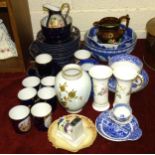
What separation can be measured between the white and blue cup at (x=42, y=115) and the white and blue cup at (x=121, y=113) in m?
0.19

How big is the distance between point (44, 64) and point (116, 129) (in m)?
0.32

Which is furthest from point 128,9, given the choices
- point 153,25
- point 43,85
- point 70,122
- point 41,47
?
point 70,122

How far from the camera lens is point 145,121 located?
0.91 metres

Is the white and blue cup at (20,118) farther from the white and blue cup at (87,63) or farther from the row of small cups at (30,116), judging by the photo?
the white and blue cup at (87,63)

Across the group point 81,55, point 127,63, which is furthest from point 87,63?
point 127,63

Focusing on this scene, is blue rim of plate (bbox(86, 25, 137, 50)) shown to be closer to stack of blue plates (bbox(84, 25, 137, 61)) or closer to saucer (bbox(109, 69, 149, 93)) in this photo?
stack of blue plates (bbox(84, 25, 137, 61))

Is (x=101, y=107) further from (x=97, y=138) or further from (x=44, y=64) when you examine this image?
(x=44, y=64)

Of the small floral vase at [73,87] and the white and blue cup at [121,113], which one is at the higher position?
the small floral vase at [73,87]

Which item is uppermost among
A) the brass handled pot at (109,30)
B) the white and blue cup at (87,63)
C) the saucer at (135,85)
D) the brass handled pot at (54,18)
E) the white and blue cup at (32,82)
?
the brass handled pot at (54,18)

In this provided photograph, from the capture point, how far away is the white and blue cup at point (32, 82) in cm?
99

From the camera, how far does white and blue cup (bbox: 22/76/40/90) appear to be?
3.25ft

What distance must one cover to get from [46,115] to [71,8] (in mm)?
540

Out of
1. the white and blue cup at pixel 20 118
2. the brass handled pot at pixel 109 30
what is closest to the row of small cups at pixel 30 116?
the white and blue cup at pixel 20 118

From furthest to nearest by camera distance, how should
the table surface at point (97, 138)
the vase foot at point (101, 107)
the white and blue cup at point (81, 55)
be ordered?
the white and blue cup at point (81, 55)
the vase foot at point (101, 107)
the table surface at point (97, 138)
